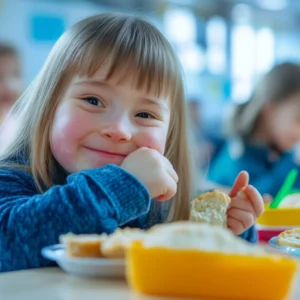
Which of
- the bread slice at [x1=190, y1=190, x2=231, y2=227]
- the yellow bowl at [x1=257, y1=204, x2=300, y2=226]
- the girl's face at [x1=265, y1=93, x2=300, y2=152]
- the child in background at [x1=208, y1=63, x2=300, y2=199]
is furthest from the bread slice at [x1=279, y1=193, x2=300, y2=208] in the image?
the girl's face at [x1=265, y1=93, x2=300, y2=152]

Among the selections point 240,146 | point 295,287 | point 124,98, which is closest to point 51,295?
point 295,287

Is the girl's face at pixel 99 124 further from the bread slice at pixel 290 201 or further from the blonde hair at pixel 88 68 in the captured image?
the bread slice at pixel 290 201

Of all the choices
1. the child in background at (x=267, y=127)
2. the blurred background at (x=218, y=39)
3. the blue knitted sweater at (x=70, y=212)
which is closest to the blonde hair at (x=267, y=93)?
the child in background at (x=267, y=127)

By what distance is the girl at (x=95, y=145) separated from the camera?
789 millimetres

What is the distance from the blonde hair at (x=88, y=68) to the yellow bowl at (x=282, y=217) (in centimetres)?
25

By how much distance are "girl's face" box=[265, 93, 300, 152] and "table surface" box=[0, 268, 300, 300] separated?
1.94 meters

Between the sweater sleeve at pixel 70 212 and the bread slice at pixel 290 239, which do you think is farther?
the bread slice at pixel 290 239

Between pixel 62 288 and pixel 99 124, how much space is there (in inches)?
14.9

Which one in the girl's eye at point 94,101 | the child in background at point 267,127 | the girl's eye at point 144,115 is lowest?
the child in background at point 267,127

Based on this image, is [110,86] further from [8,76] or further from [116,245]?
[8,76]

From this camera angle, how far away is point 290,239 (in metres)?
0.92

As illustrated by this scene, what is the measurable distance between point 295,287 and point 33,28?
4450 millimetres

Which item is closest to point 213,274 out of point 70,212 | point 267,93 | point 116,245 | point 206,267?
point 206,267

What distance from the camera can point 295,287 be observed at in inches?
25.1
